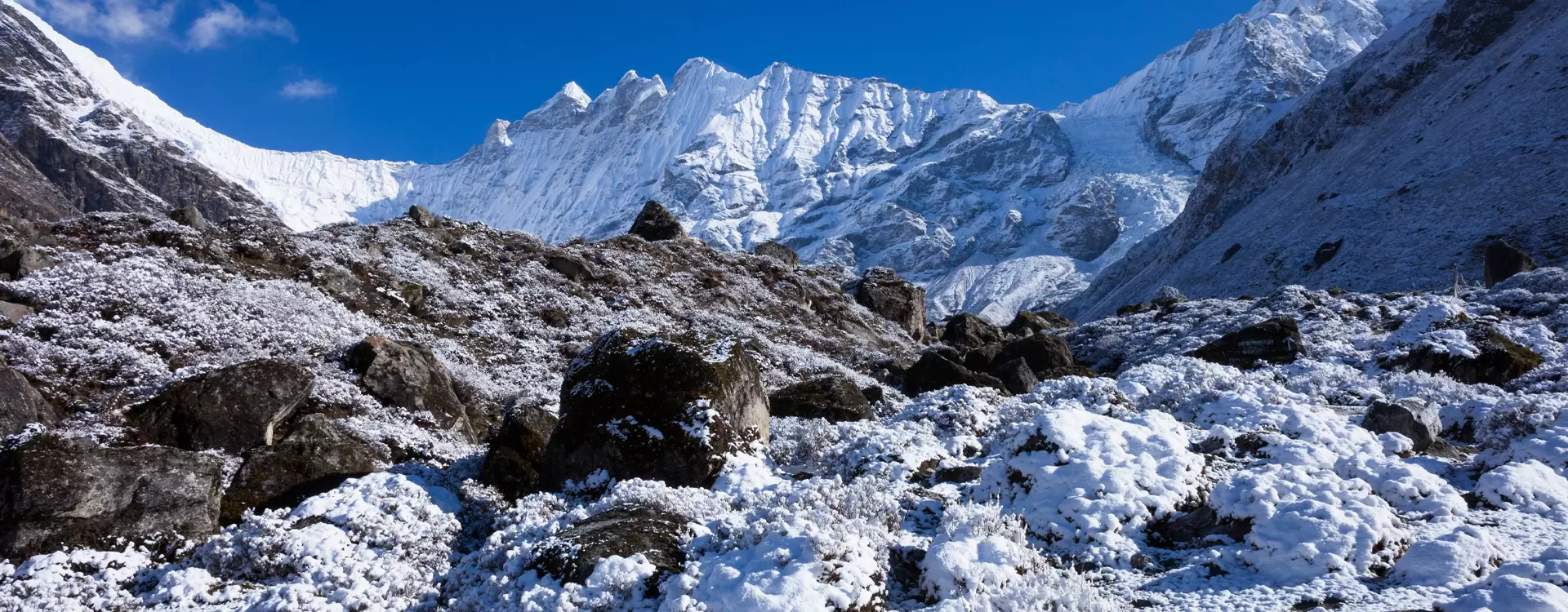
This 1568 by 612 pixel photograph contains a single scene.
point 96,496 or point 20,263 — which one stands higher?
point 20,263

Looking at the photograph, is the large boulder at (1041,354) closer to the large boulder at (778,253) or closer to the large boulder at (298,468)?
the large boulder at (298,468)

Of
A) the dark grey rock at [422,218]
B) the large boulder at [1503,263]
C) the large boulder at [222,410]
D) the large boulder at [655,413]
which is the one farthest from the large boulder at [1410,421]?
the dark grey rock at [422,218]

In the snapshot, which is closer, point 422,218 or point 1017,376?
point 1017,376

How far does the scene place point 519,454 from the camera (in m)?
11.9

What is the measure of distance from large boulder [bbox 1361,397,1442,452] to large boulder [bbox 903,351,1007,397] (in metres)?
10.2

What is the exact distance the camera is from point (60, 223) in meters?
22.8

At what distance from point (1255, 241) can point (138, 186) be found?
538ft

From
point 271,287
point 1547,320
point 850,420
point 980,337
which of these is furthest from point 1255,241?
point 271,287

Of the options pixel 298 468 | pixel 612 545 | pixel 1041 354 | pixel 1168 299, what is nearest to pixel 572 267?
pixel 1041 354

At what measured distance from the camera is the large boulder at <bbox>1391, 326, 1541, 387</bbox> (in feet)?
60.6

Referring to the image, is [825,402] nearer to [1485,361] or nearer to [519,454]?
[519,454]

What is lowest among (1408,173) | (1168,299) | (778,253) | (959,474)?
(959,474)

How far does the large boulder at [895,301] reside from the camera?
4306 centimetres

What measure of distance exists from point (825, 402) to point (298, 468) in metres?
9.75
